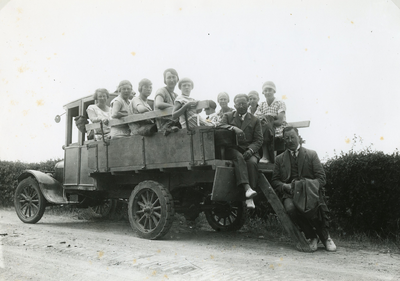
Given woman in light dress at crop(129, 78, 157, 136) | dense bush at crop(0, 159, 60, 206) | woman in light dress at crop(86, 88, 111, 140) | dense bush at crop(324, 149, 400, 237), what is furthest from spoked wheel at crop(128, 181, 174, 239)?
dense bush at crop(0, 159, 60, 206)

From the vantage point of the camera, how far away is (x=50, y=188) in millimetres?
8227

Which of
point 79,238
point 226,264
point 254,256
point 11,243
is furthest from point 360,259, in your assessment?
point 11,243

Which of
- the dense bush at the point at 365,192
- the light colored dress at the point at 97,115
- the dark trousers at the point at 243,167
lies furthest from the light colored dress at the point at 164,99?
the dense bush at the point at 365,192

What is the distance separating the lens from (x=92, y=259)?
4715mm

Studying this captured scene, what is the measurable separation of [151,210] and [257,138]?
2.07m

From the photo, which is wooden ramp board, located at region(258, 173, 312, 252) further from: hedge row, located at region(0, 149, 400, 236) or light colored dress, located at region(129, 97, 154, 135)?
light colored dress, located at region(129, 97, 154, 135)

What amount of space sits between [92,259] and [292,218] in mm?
2815

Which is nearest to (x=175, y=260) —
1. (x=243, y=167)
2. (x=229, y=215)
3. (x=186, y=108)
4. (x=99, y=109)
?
(x=243, y=167)

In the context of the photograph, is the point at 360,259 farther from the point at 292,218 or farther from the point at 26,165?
the point at 26,165

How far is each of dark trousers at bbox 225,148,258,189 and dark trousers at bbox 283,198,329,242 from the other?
0.57 meters

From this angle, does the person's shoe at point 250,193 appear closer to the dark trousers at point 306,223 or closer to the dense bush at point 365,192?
the dark trousers at point 306,223

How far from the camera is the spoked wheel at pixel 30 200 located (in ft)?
26.7

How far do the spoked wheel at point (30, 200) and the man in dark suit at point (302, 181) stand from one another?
520 cm

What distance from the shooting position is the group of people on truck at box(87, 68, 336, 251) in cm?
535
